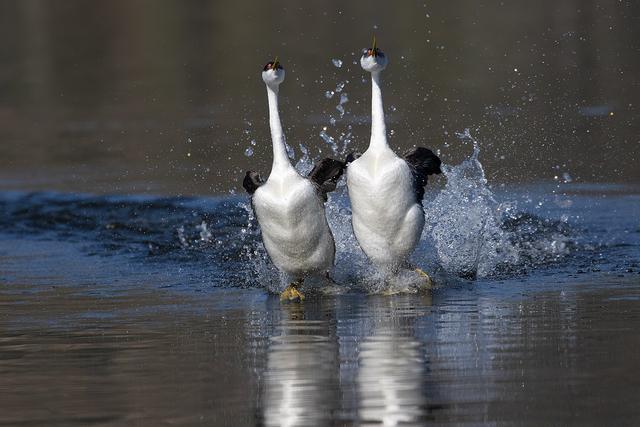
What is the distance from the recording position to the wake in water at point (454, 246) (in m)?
12.5

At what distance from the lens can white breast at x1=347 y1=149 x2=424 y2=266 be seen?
1180 cm

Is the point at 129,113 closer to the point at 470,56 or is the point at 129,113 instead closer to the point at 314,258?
the point at 470,56

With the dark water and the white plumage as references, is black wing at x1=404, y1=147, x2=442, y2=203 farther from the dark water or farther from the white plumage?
the dark water

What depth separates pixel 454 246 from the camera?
13109mm

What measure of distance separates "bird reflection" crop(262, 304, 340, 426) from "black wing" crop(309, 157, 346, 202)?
141cm

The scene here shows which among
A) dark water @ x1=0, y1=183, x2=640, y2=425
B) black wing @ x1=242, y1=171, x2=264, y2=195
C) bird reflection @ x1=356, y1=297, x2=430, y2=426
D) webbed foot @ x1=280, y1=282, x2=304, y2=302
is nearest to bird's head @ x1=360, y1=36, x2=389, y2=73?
black wing @ x1=242, y1=171, x2=264, y2=195

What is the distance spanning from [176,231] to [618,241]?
486 centimetres

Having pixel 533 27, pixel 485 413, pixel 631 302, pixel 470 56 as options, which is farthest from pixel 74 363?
pixel 533 27

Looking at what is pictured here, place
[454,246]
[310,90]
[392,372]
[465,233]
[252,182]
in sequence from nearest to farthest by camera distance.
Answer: [392,372]
[252,182]
[454,246]
[465,233]
[310,90]

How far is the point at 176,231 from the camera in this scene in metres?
16.0

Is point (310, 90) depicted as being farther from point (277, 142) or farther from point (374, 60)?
point (277, 142)

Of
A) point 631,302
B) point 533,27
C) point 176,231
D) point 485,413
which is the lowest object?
point 485,413

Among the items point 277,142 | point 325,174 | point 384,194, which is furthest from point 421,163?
point 277,142

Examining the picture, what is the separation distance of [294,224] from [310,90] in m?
14.2
